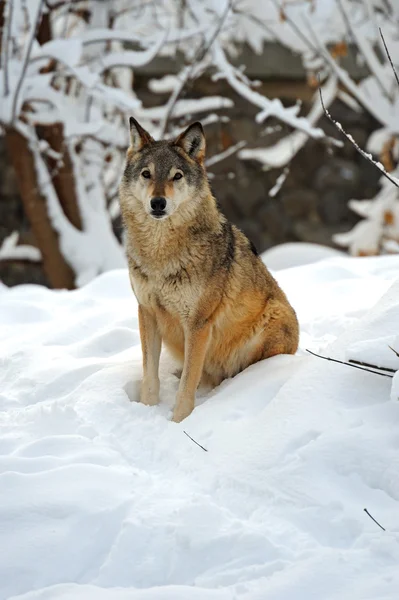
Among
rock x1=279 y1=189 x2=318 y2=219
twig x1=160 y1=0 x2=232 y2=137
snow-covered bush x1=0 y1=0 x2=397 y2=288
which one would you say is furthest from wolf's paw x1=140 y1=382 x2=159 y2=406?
rock x1=279 y1=189 x2=318 y2=219

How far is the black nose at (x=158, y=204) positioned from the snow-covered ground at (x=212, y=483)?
106cm

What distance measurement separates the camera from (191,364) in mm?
4465

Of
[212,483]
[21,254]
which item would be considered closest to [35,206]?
[21,254]

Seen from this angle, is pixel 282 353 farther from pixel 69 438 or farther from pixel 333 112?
pixel 333 112

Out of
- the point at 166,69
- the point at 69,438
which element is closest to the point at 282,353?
the point at 69,438

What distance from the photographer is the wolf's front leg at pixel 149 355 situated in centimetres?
457

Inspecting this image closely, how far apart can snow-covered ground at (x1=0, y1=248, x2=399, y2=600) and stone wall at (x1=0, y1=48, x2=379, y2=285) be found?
23.1 ft

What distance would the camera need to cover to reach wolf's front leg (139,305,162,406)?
457 centimetres

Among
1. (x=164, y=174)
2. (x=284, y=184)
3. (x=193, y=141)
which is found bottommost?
(x=284, y=184)

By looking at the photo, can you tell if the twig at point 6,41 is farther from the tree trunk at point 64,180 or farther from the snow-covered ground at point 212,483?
the snow-covered ground at point 212,483

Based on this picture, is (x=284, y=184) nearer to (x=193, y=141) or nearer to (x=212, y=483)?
(x=193, y=141)

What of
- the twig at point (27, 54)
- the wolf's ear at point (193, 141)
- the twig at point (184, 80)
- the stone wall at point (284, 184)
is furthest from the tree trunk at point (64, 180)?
the wolf's ear at point (193, 141)

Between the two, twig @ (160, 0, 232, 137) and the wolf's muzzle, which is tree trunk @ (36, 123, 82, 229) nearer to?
twig @ (160, 0, 232, 137)

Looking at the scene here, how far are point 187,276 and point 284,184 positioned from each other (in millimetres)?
7560
